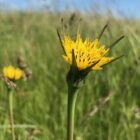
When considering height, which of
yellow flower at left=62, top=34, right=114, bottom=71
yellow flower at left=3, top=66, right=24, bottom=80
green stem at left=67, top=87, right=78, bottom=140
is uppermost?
yellow flower at left=3, top=66, right=24, bottom=80

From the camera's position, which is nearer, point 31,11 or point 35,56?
point 35,56

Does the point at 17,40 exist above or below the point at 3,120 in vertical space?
above

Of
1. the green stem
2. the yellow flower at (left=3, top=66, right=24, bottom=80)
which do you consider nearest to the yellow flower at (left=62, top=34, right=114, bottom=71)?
the green stem

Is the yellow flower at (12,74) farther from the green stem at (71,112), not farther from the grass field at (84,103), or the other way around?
the green stem at (71,112)

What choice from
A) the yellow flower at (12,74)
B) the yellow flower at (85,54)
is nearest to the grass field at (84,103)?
the yellow flower at (12,74)

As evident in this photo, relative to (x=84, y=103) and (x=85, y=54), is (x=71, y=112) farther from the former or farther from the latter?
(x=84, y=103)

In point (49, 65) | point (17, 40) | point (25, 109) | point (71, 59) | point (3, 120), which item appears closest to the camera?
point (71, 59)

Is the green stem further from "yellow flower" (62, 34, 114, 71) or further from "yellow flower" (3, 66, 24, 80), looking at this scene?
"yellow flower" (3, 66, 24, 80)

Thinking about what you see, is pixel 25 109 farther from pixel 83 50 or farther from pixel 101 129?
pixel 83 50

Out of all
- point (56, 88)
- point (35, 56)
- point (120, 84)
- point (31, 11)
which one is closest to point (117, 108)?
point (120, 84)
